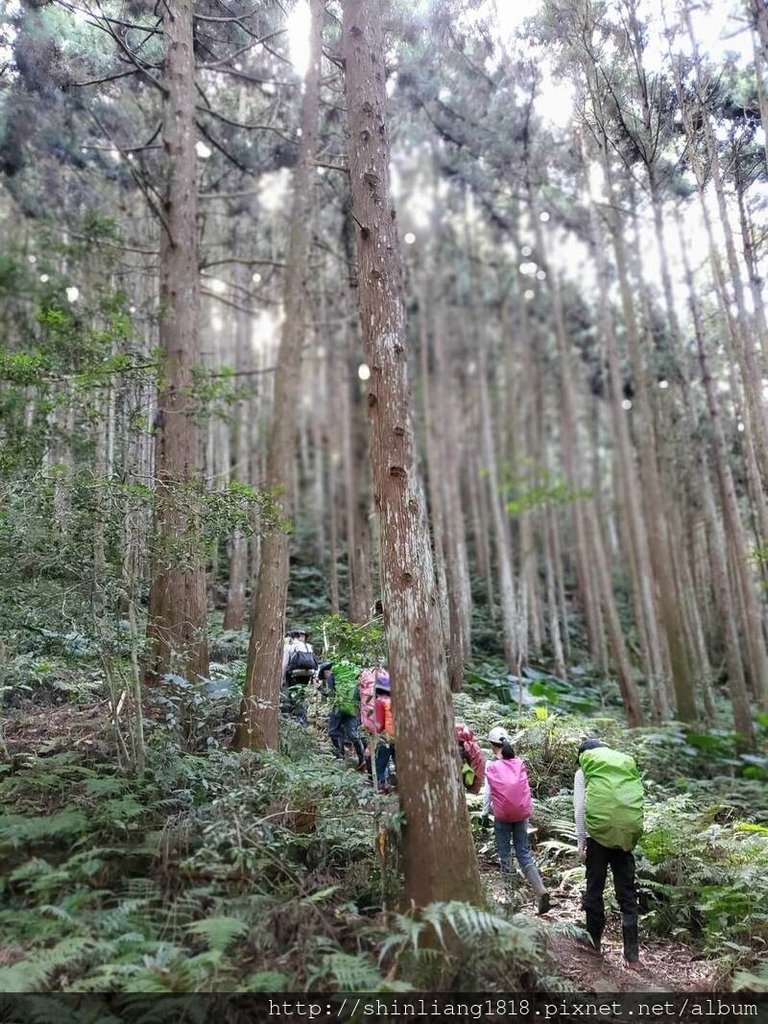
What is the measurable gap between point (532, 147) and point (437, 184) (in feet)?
23.8

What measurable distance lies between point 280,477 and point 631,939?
5.07 metres

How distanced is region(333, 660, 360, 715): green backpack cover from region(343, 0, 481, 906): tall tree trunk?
2708 mm

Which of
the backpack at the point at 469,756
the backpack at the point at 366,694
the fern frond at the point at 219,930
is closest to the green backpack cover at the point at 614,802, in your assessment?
the backpack at the point at 469,756

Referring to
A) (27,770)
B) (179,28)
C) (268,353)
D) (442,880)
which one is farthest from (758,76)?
(268,353)

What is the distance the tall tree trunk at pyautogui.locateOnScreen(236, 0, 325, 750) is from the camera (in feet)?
21.9

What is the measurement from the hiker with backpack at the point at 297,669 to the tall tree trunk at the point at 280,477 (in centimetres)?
147

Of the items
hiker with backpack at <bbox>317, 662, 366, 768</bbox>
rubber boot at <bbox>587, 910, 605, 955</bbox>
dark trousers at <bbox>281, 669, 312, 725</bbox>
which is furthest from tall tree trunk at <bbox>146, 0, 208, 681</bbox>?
rubber boot at <bbox>587, 910, 605, 955</bbox>

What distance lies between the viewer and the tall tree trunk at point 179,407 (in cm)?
640

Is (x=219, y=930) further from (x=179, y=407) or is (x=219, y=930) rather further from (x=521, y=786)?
(x=179, y=407)

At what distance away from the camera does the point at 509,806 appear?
20.1ft

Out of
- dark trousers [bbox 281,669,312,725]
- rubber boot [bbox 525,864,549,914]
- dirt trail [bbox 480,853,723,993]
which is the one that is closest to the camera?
dirt trail [bbox 480,853,723,993]

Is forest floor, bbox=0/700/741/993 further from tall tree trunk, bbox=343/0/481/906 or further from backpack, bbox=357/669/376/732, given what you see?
backpack, bbox=357/669/376/732

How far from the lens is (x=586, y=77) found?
33.5 feet

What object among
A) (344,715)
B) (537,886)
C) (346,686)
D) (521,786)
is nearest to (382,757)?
(346,686)
